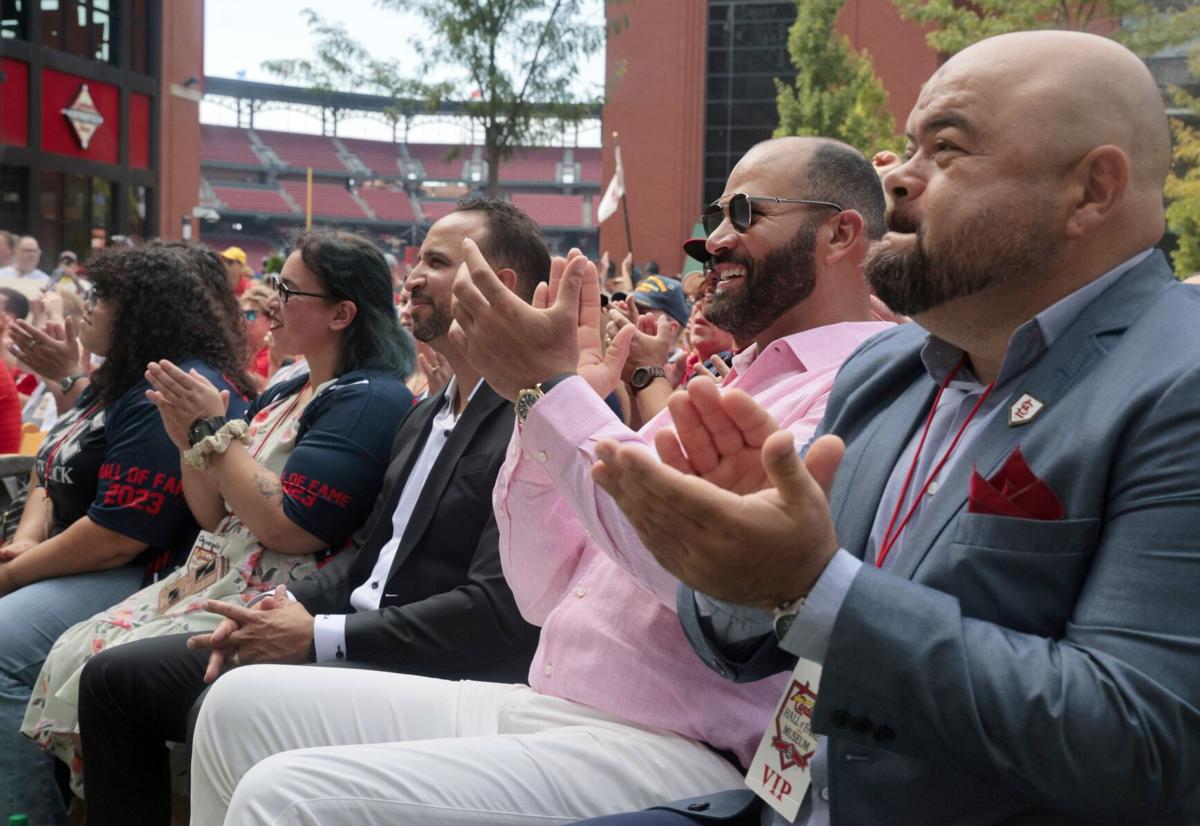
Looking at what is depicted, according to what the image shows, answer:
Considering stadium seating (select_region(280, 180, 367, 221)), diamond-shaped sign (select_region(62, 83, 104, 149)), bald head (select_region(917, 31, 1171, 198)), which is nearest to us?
bald head (select_region(917, 31, 1171, 198))

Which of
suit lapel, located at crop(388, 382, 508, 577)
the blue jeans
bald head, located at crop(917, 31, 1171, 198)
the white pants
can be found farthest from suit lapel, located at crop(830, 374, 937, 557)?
the blue jeans

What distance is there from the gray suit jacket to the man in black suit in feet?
4.91

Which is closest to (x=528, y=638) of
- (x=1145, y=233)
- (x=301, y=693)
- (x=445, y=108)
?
(x=301, y=693)

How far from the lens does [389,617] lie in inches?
117

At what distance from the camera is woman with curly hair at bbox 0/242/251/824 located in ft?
11.9

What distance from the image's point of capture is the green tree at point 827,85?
2323 centimetres

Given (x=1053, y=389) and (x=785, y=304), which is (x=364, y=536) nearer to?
(x=785, y=304)

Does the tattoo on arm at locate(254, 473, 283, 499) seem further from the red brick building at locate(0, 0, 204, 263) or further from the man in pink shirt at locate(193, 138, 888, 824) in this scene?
the red brick building at locate(0, 0, 204, 263)

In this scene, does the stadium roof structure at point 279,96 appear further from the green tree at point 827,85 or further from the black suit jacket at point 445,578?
the black suit jacket at point 445,578

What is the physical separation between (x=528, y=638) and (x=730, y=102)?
32446mm

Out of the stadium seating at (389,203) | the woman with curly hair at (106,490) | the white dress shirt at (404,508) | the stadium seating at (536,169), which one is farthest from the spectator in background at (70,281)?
the stadium seating at (389,203)

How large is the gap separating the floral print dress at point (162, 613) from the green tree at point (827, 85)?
68.3ft

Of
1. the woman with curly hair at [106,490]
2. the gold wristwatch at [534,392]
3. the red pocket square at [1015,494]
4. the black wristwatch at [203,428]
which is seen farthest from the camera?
the woman with curly hair at [106,490]

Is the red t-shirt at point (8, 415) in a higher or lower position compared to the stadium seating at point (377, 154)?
lower
